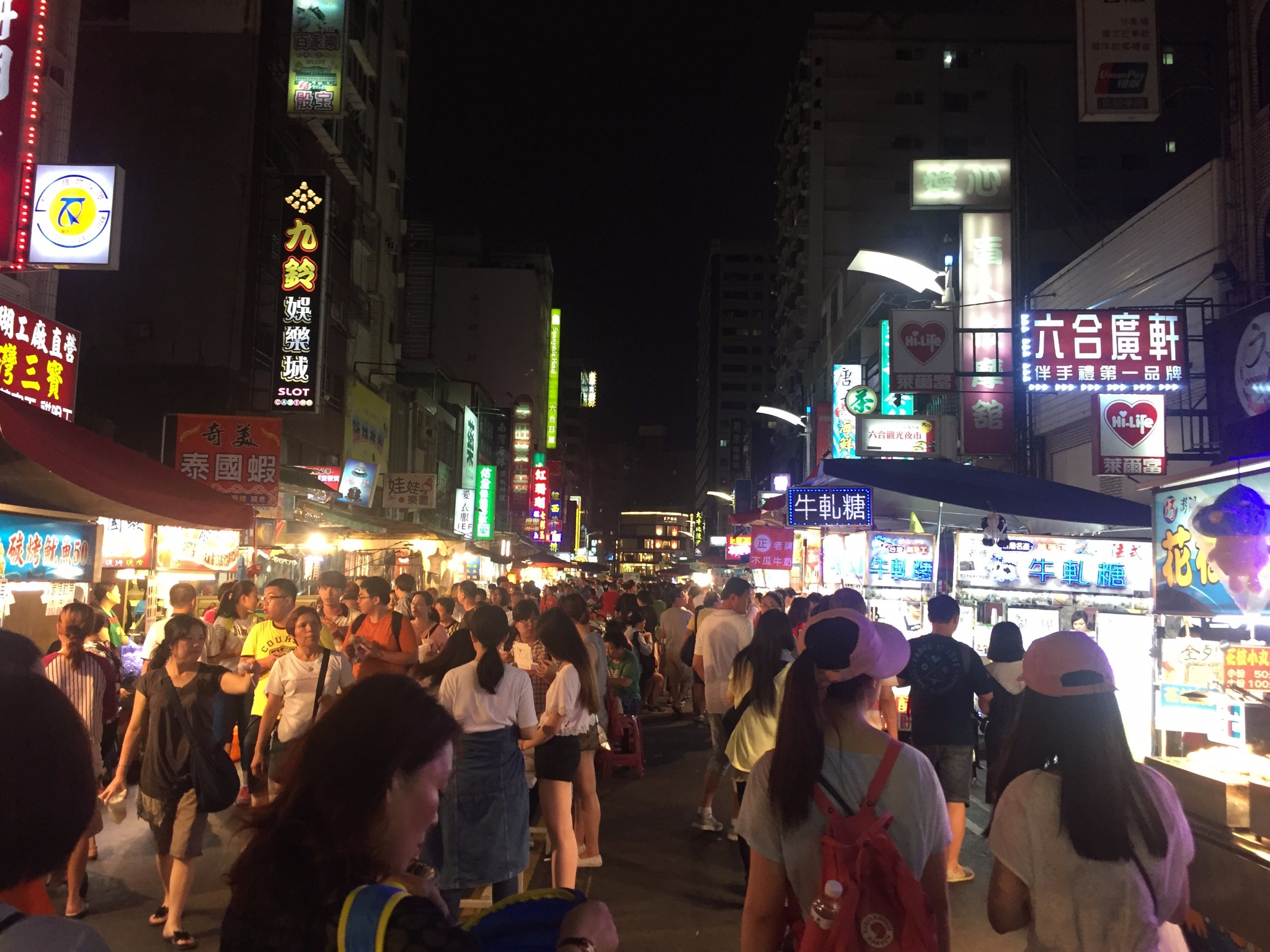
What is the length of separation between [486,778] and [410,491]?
27.2m

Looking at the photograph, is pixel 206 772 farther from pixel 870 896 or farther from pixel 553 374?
pixel 553 374

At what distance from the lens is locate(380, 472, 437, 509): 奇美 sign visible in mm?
31219

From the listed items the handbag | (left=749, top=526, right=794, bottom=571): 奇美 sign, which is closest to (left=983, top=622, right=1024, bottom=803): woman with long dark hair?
the handbag

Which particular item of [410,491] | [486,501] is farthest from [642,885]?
[486,501]

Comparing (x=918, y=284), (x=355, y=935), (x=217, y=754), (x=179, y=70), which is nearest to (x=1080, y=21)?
(x=918, y=284)

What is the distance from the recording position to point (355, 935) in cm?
197

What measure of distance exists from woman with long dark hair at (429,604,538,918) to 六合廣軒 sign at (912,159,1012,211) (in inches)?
728

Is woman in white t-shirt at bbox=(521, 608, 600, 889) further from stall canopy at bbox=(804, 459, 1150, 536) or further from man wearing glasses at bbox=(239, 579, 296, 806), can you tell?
stall canopy at bbox=(804, 459, 1150, 536)

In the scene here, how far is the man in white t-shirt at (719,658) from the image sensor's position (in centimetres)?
910

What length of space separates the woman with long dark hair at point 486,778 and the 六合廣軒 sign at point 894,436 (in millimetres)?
14974

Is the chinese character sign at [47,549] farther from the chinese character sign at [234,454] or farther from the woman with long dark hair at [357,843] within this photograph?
the woman with long dark hair at [357,843]

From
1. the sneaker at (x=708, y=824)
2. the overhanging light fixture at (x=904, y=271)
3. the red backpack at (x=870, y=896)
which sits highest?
the overhanging light fixture at (x=904, y=271)

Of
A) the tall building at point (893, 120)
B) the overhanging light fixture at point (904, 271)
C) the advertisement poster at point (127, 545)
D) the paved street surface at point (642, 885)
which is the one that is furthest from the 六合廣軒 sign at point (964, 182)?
the tall building at point (893, 120)

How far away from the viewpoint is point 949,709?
24.5 feet
